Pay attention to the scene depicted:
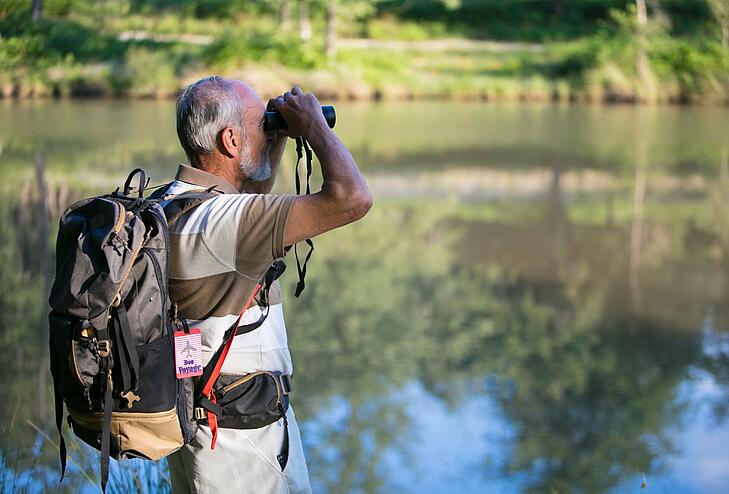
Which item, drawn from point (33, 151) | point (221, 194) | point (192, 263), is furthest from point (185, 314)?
point (33, 151)

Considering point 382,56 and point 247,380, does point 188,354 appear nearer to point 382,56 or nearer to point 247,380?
point 247,380

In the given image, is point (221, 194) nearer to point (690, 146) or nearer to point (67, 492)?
point (67, 492)

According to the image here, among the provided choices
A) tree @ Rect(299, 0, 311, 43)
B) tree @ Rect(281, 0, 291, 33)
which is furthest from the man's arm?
tree @ Rect(281, 0, 291, 33)

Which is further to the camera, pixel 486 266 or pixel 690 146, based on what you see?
pixel 690 146

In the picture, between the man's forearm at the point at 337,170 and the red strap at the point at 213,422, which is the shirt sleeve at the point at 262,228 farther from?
the red strap at the point at 213,422

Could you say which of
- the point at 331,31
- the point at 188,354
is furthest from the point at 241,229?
the point at 331,31

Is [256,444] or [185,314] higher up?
[185,314]

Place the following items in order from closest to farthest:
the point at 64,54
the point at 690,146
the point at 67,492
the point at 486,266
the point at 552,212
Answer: the point at 67,492
the point at 486,266
the point at 64,54
the point at 552,212
the point at 690,146

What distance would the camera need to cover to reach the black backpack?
171 centimetres

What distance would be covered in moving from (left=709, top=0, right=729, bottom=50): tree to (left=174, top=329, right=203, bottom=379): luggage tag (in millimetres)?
24489

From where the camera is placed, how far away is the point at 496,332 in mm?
6016

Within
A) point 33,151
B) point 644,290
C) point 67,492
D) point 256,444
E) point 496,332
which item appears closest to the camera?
point 256,444

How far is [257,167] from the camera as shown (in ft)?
6.77

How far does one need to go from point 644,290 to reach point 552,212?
10.3ft
